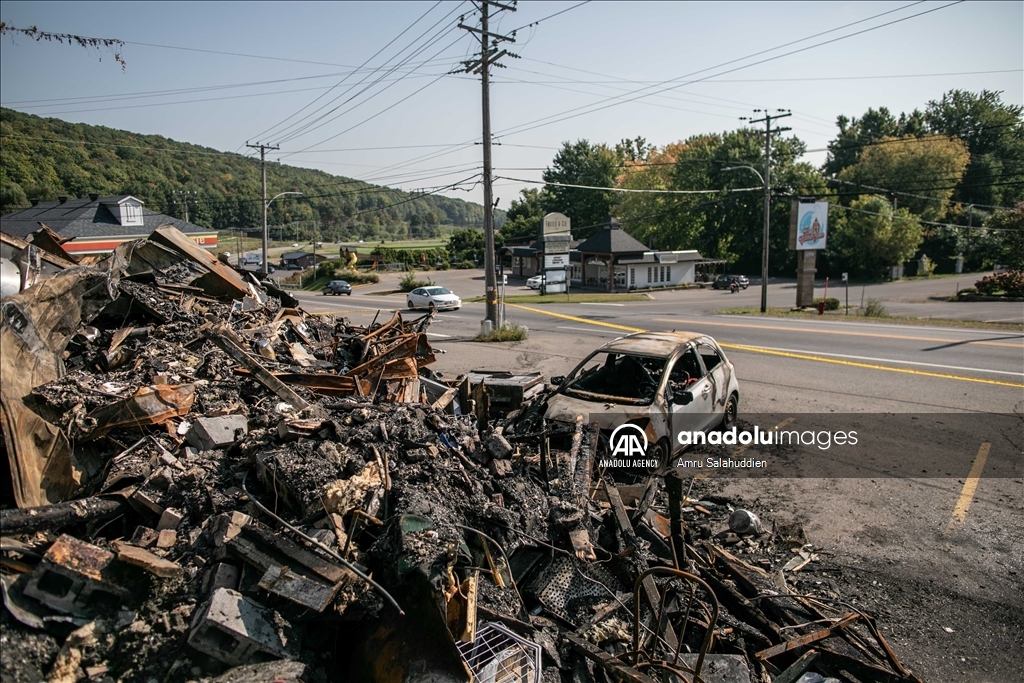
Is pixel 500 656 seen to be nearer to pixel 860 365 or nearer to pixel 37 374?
pixel 37 374

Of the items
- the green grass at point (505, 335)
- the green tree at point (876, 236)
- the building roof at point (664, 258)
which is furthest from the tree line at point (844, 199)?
the green grass at point (505, 335)

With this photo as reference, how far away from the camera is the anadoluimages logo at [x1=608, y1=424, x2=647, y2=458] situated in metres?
7.06

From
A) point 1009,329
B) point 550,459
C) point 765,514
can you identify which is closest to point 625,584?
point 550,459

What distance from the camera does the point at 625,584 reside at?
467 cm

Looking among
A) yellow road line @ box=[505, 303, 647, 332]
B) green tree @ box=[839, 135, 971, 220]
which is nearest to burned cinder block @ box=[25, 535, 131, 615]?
yellow road line @ box=[505, 303, 647, 332]

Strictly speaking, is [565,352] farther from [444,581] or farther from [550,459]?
[444,581]

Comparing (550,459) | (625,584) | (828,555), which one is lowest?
(828,555)

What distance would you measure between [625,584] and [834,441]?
588 cm

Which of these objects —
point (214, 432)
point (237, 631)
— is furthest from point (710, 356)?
point (237, 631)

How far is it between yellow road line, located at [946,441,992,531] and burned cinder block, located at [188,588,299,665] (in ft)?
21.0

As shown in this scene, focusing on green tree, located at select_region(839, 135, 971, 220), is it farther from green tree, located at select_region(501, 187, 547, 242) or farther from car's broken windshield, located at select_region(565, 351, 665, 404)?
car's broken windshield, located at select_region(565, 351, 665, 404)

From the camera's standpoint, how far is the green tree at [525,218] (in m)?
27.9

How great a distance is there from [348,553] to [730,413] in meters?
7.39

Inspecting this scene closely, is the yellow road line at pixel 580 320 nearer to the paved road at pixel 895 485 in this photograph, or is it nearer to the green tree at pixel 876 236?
the paved road at pixel 895 485
